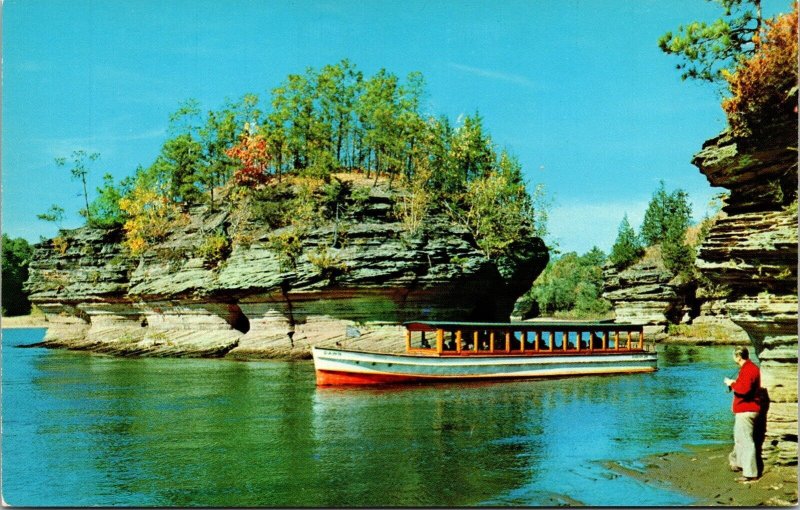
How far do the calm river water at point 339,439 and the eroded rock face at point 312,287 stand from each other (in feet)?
32.3

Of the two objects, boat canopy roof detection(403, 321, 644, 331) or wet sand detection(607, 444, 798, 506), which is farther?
boat canopy roof detection(403, 321, 644, 331)

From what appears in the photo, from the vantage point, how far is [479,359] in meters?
29.6

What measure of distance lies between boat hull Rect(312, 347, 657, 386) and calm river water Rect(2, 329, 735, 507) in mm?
955

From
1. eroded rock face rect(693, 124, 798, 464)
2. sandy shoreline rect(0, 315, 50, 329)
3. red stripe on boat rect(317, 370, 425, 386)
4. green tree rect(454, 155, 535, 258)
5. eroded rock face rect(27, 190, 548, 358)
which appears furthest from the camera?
sandy shoreline rect(0, 315, 50, 329)

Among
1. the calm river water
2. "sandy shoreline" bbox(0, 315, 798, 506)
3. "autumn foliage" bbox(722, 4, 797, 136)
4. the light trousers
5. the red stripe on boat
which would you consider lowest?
the calm river water

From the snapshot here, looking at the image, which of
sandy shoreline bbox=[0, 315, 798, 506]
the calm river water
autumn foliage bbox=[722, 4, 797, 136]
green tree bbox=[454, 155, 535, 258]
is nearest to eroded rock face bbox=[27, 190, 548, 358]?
green tree bbox=[454, 155, 535, 258]

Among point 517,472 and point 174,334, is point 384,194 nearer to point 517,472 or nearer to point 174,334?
point 174,334

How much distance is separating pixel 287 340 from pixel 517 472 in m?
27.8

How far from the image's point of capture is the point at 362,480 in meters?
13.3

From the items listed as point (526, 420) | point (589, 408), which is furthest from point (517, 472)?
point (589, 408)

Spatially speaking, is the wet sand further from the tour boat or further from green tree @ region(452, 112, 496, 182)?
green tree @ region(452, 112, 496, 182)

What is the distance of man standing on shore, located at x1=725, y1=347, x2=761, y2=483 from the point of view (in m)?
11.3

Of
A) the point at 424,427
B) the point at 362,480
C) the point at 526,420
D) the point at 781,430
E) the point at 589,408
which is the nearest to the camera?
the point at 781,430

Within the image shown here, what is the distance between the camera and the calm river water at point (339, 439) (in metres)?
12.7
